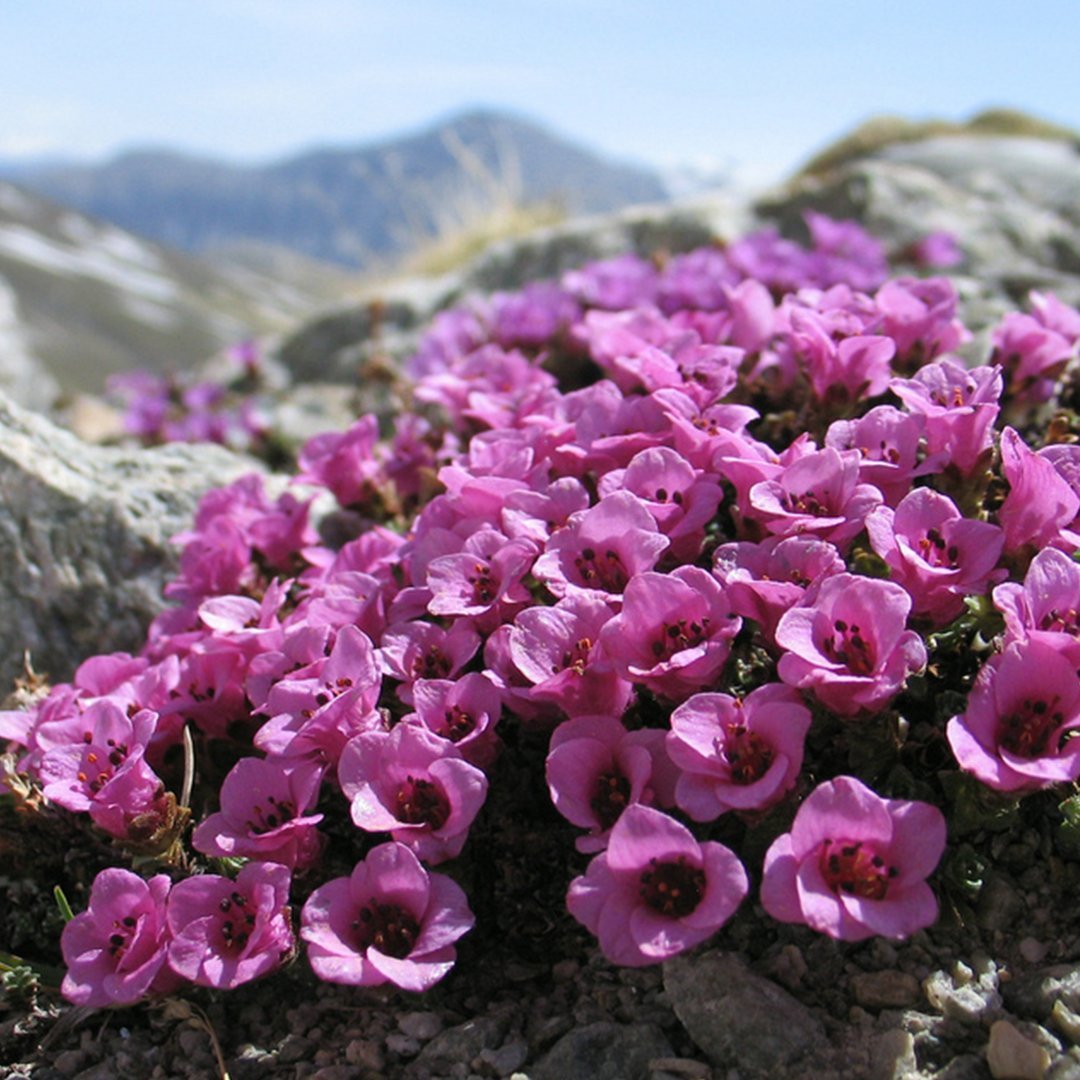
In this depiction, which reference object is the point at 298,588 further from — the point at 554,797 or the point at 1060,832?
the point at 1060,832

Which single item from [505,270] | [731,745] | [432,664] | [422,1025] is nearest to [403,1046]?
[422,1025]

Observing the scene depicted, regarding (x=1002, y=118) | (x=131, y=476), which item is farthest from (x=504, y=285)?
(x=1002, y=118)

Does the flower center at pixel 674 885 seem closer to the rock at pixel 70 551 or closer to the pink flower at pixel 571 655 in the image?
the pink flower at pixel 571 655

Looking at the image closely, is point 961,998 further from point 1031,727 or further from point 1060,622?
point 1060,622

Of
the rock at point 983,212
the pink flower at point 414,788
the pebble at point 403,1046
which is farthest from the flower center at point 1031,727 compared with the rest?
the rock at point 983,212

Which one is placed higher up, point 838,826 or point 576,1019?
point 838,826

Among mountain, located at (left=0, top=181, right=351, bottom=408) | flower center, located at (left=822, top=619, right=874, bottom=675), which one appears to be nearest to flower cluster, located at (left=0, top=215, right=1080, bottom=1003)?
A: flower center, located at (left=822, top=619, right=874, bottom=675)
